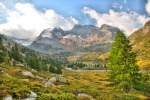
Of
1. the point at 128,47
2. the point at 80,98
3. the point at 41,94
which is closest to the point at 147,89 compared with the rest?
the point at 128,47

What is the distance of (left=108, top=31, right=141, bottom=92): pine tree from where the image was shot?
44.0 meters

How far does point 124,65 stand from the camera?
1748 inches

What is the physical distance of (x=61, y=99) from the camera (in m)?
20.4

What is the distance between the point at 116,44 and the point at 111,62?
4.05 meters

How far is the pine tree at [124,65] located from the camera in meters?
44.0

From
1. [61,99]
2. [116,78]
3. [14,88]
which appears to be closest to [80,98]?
[61,99]

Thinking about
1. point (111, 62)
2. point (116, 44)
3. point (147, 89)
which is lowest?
point (147, 89)

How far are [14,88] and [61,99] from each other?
3.99 metres

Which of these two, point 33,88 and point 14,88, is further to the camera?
point 33,88

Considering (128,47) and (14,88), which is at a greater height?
(128,47)

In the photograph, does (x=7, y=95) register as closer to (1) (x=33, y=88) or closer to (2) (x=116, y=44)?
(1) (x=33, y=88)

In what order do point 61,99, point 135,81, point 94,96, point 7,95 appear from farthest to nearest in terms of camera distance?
point 135,81, point 94,96, point 61,99, point 7,95

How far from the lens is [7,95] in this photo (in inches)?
740

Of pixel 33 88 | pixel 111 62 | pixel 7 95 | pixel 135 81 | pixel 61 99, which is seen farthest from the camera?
pixel 111 62
